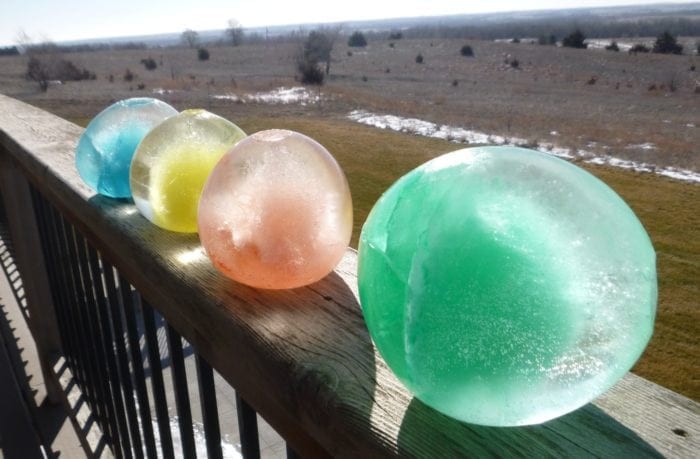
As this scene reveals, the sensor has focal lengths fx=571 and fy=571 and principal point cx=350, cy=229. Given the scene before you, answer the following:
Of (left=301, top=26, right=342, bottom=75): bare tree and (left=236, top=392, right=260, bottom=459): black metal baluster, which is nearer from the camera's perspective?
(left=236, top=392, right=260, bottom=459): black metal baluster

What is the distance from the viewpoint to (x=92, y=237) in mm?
1053

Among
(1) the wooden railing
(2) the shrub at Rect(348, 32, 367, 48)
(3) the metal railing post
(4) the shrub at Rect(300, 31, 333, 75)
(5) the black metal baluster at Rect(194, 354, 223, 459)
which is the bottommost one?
(2) the shrub at Rect(348, 32, 367, 48)

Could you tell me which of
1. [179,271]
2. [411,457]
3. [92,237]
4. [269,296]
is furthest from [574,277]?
[92,237]

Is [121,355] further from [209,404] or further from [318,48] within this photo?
[318,48]

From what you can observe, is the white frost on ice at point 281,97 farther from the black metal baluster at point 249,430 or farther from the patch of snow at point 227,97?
the black metal baluster at point 249,430

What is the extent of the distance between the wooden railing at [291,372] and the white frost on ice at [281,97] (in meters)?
12.8

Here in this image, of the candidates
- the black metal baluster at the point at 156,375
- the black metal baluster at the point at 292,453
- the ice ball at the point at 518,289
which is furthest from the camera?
the black metal baluster at the point at 156,375

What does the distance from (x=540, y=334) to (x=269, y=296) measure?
1.10 ft

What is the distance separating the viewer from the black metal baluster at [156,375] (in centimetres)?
88

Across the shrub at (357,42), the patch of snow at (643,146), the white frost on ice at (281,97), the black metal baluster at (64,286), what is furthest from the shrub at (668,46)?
the shrub at (357,42)

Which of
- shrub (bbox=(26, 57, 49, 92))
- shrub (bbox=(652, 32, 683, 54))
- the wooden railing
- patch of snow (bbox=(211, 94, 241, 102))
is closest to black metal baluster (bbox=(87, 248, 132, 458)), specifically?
the wooden railing

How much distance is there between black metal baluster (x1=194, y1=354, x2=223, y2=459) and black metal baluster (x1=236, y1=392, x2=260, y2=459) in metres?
0.09

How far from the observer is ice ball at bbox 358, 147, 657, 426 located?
1.24 ft

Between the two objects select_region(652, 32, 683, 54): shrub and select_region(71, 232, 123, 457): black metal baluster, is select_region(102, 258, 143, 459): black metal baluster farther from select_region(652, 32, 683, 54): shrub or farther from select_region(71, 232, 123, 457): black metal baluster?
select_region(652, 32, 683, 54): shrub
